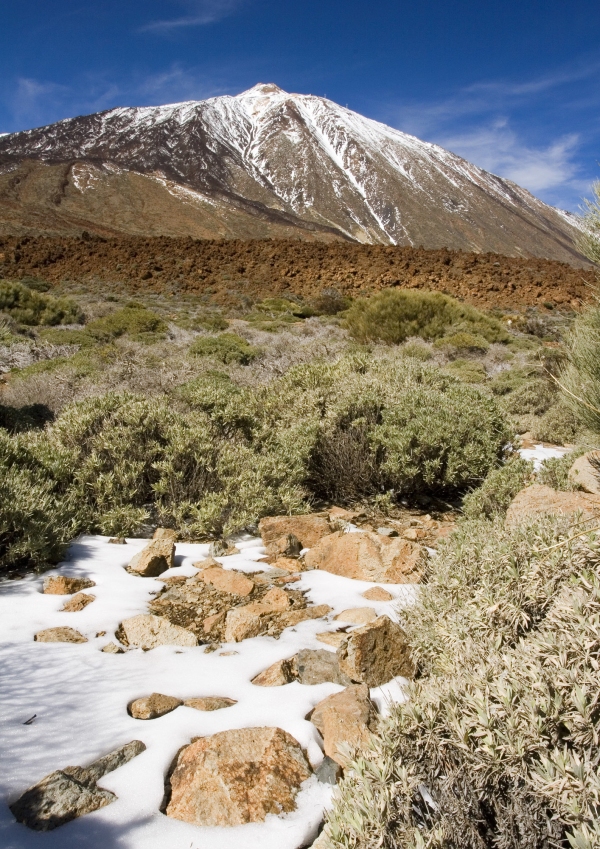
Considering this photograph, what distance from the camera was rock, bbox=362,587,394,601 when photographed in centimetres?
262

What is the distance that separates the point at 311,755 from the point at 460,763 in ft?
1.71

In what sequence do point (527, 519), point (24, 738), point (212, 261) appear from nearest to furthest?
point (24, 738)
point (527, 519)
point (212, 261)

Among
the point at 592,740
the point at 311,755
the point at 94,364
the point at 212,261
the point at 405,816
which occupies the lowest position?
the point at 311,755

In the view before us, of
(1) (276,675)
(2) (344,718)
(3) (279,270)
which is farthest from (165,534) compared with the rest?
(3) (279,270)

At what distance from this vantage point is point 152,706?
1778 millimetres

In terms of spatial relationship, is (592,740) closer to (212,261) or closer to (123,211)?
(212,261)

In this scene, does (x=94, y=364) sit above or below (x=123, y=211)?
below

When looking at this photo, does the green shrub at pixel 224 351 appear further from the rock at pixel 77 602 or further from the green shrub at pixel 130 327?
the rock at pixel 77 602

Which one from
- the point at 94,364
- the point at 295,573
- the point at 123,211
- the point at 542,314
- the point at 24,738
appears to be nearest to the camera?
the point at 24,738

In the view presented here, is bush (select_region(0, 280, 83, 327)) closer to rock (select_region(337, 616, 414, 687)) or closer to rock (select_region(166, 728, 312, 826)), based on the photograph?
rock (select_region(337, 616, 414, 687))

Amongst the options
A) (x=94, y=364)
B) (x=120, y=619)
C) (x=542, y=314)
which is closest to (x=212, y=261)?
(x=542, y=314)

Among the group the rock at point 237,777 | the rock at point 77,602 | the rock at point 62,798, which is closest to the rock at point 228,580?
the rock at point 77,602

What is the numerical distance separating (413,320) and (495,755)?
12719 millimetres

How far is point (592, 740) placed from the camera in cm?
114
